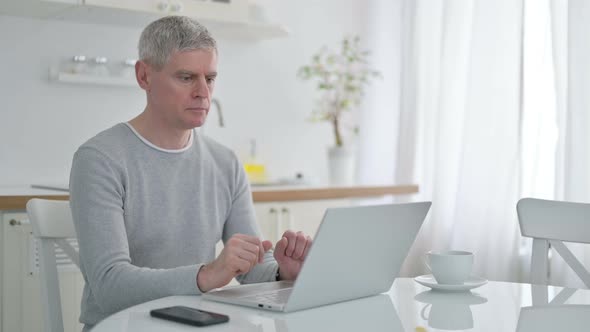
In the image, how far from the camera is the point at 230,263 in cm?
144

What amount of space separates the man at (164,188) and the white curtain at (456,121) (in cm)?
167

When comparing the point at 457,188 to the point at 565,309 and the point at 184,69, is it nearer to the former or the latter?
the point at 184,69

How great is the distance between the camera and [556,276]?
3170mm

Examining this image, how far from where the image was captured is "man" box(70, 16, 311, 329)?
1.66 m

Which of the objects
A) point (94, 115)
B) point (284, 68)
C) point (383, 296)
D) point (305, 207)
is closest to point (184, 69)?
point (383, 296)

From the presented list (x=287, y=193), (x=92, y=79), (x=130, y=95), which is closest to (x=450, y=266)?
(x=287, y=193)

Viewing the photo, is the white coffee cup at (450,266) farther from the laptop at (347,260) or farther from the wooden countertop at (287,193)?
the wooden countertop at (287,193)

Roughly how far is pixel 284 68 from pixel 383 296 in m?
2.73

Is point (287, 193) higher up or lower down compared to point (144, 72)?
lower down

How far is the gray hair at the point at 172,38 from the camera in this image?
6.05 feet

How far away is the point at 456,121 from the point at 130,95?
1484 mm

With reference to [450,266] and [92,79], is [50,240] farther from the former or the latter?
[92,79]

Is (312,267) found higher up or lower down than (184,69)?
lower down

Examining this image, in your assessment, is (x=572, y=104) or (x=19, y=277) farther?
(x=572, y=104)
